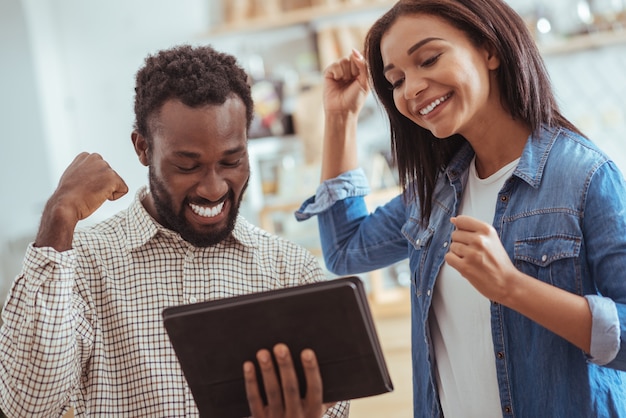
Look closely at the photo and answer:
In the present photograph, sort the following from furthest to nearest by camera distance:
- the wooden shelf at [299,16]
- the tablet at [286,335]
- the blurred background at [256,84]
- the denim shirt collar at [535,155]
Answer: the wooden shelf at [299,16], the blurred background at [256,84], the denim shirt collar at [535,155], the tablet at [286,335]

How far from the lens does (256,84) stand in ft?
15.1

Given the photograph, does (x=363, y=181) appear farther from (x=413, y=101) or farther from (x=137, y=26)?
(x=137, y=26)

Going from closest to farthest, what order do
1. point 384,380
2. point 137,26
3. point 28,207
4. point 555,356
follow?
point 384,380, point 555,356, point 28,207, point 137,26

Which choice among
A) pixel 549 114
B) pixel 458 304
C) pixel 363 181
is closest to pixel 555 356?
pixel 458 304

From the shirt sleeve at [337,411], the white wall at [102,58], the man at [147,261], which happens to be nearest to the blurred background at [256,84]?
the white wall at [102,58]

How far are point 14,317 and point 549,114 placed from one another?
953 mm

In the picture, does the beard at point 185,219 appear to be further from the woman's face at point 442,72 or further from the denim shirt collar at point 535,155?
the denim shirt collar at point 535,155

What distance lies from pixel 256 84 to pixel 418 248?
3.30 m

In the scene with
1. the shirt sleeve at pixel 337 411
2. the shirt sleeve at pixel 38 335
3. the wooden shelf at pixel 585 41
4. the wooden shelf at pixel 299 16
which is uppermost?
the wooden shelf at pixel 299 16

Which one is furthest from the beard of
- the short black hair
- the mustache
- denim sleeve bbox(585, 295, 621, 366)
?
denim sleeve bbox(585, 295, 621, 366)

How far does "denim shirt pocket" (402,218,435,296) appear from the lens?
144 cm

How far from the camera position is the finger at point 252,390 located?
107 centimetres

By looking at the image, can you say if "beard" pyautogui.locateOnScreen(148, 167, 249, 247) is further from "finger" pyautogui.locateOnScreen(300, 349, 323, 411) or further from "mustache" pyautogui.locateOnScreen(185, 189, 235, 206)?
"finger" pyautogui.locateOnScreen(300, 349, 323, 411)

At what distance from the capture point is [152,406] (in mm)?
1257
